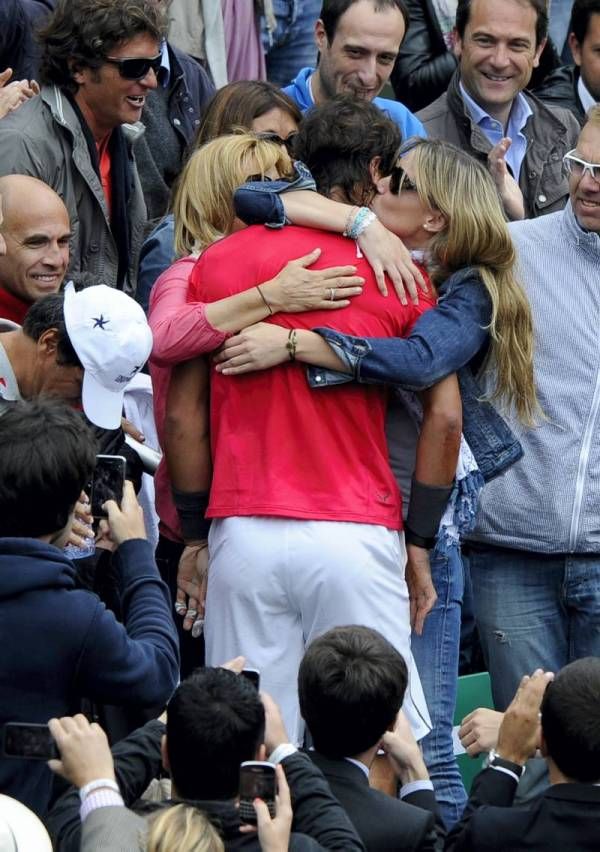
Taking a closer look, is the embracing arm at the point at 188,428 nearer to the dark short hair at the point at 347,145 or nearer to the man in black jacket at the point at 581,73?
the dark short hair at the point at 347,145

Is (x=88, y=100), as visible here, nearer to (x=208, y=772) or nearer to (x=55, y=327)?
(x=55, y=327)

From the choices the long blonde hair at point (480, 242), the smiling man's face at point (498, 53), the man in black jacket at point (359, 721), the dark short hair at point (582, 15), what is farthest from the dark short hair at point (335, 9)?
the man in black jacket at point (359, 721)

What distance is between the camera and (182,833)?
10.5 ft

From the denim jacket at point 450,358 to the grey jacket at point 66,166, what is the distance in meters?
1.42

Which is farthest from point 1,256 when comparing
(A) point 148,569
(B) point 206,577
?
(A) point 148,569

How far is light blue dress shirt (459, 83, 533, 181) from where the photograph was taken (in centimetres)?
659

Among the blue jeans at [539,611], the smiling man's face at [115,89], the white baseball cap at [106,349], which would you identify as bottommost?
the blue jeans at [539,611]

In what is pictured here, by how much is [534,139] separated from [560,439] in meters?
1.99

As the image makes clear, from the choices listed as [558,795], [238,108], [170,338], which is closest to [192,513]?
[170,338]

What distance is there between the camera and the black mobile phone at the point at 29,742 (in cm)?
337

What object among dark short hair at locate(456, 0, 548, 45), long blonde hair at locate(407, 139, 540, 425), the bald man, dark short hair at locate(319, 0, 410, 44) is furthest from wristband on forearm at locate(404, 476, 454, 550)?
dark short hair at locate(456, 0, 548, 45)

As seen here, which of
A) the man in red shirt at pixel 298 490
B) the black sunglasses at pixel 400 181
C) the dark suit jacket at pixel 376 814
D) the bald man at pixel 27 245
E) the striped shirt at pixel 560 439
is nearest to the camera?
the dark suit jacket at pixel 376 814

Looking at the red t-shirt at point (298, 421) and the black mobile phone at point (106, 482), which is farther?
the red t-shirt at point (298, 421)

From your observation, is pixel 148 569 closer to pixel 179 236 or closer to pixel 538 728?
pixel 538 728
